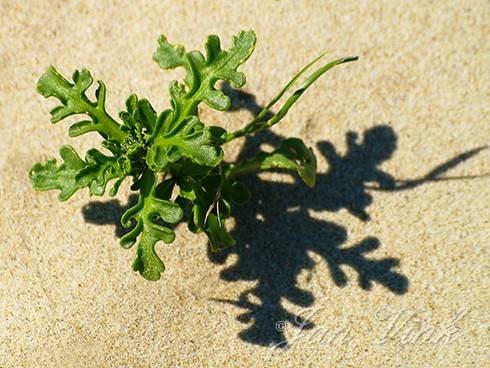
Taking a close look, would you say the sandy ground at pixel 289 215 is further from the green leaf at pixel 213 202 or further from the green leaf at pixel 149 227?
the green leaf at pixel 149 227

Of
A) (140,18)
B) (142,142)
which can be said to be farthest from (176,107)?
(140,18)

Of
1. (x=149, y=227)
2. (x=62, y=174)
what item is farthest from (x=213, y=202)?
(x=62, y=174)

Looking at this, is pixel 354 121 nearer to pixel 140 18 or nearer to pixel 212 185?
pixel 212 185

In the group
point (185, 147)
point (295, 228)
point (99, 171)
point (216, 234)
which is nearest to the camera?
point (185, 147)

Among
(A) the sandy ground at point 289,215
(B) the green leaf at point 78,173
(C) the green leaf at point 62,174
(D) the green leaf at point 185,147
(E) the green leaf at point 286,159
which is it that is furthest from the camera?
(A) the sandy ground at point 289,215

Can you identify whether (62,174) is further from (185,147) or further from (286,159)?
(286,159)

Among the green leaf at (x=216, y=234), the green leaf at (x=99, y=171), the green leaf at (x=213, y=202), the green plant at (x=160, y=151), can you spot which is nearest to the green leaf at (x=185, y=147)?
the green plant at (x=160, y=151)
